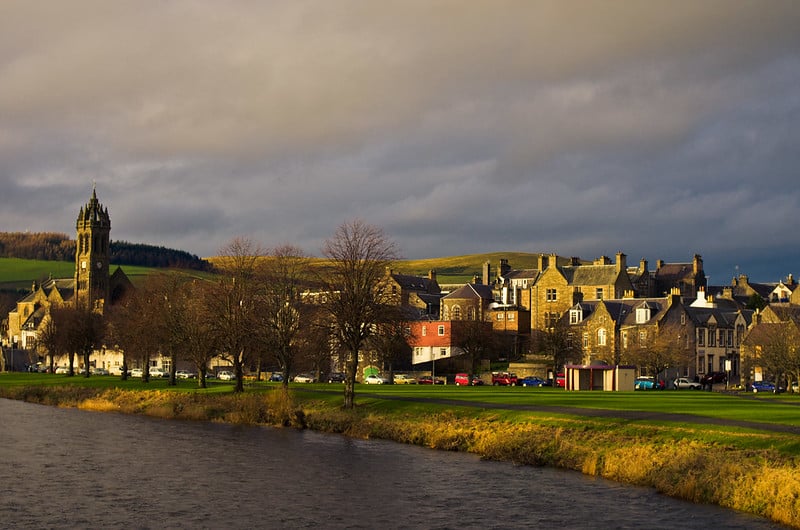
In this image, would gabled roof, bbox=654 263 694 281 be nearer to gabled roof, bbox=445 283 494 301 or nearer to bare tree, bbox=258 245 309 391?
gabled roof, bbox=445 283 494 301

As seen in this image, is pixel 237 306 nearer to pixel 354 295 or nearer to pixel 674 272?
pixel 354 295

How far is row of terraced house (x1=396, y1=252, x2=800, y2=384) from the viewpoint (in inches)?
4998

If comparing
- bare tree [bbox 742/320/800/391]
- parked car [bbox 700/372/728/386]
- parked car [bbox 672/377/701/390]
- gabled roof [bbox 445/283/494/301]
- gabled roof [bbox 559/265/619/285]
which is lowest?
parked car [bbox 672/377/701/390]

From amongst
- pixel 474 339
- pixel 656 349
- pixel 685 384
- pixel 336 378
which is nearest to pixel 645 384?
pixel 656 349

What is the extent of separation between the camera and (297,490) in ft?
147

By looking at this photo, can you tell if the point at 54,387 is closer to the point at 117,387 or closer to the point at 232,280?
the point at 117,387

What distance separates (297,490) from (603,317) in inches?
3762

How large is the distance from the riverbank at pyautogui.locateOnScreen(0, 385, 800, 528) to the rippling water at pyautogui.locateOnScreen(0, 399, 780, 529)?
107 centimetres

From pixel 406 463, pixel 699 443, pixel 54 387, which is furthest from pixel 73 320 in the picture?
pixel 699 443

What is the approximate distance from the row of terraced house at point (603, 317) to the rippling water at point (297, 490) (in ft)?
209

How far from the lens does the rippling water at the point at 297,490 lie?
38.1 meters

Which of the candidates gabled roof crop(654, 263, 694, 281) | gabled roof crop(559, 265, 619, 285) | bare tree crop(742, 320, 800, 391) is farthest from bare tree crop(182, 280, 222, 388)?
gabled roof crop(654, 263, 694, 281)

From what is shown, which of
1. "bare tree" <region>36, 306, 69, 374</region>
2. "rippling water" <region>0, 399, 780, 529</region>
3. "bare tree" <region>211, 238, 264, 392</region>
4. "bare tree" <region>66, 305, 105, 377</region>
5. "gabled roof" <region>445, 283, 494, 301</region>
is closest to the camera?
"rippling water" <region>0, 399, 780, 529</region>

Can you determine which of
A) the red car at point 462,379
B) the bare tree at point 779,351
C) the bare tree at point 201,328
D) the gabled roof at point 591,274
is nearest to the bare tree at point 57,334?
the bare tree at point 201,328
